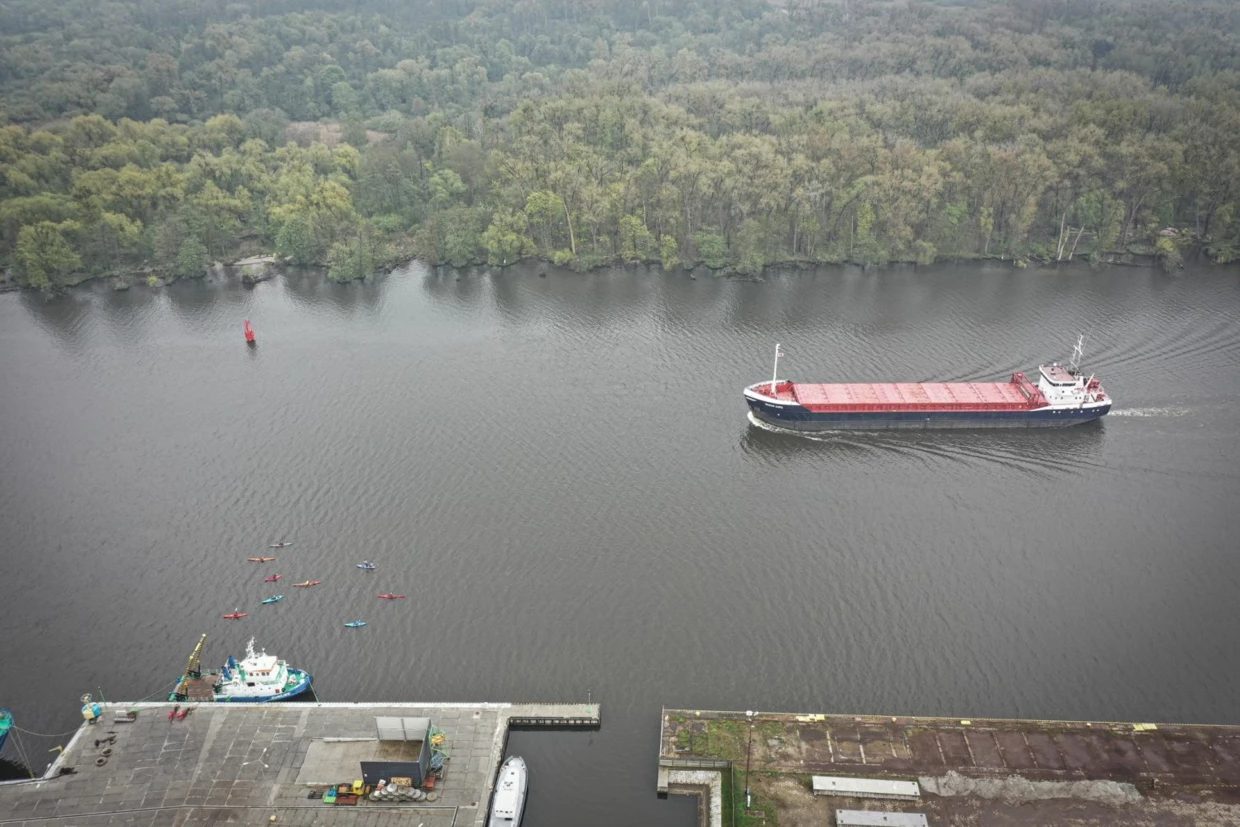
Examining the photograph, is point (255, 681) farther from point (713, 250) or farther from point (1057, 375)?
point (713, 250)

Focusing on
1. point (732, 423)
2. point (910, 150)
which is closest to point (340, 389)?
point (732, 423)

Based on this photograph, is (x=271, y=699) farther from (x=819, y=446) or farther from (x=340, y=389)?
(x=819, y=446)

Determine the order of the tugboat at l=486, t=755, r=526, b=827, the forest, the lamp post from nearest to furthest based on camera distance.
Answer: the tugboat at l=486, t=755, r=526, b=827 → the lamp post → the forest

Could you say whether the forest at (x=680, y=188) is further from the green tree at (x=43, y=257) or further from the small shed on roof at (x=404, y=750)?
the small shed on roof at (x=404, y=750)

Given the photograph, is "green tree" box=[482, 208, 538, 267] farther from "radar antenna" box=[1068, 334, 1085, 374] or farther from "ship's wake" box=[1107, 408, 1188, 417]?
"ship's wake" box=[1107, 408, 1188, 417]

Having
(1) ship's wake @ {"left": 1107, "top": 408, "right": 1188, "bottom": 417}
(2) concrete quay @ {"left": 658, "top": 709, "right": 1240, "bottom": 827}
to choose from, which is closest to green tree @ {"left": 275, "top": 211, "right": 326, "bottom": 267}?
(2) concrete quay @ {"left": 658, "top": 709, "right": 1240, "bottom": 827}

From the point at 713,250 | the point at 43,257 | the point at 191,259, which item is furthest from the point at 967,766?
the point at 43,257

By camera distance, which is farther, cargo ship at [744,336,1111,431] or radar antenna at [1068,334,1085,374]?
radar antenna at [1068,334,1085,374]
